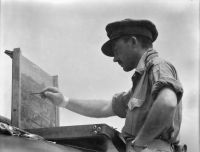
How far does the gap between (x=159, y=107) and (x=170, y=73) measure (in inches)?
20.4

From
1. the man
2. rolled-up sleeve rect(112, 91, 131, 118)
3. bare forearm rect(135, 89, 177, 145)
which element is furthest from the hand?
→ bare forearm rect(135, 89, 177, 145)

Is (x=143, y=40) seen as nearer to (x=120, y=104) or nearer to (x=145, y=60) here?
(x=145, y=60)

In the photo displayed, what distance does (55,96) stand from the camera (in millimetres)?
6535

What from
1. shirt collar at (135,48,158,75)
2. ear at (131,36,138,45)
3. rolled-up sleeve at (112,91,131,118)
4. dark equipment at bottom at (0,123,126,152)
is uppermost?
ear at (131,36,138,45)

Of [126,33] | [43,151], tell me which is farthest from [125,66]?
[43,151]

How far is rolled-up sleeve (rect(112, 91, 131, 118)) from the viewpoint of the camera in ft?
21.3

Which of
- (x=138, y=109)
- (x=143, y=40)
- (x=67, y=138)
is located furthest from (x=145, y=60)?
(x=67, y=138)

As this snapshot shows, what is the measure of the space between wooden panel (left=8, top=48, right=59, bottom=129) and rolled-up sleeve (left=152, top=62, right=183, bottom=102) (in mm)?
1483

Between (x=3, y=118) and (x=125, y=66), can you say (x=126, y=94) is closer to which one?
(x=125, y=66)

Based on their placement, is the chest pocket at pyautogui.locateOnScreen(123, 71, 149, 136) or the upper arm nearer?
the upper arm

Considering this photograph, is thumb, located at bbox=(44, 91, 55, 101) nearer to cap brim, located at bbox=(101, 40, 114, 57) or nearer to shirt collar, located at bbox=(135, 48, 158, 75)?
cap brim, located at bbox=(101, 40, 114, 57)

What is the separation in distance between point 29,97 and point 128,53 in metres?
1.24

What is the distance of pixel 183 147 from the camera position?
18.2 feet

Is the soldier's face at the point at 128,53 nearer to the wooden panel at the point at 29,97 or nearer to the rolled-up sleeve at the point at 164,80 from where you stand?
the rolled-up sleeve at the point at 164,80
